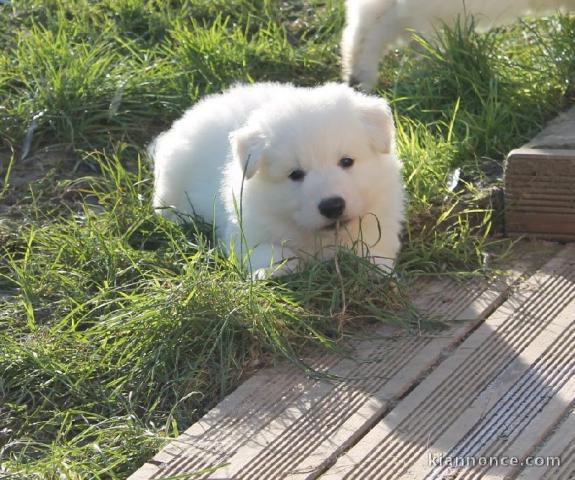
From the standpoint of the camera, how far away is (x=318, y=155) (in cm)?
409

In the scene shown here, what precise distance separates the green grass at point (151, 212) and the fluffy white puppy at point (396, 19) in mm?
110

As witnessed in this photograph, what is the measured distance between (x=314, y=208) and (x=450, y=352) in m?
0.73

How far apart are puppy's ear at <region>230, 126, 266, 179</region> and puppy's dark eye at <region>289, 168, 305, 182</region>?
12 centimetres

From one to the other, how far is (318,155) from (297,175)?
4.6 inches

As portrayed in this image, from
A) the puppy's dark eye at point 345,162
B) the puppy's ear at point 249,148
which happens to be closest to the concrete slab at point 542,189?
the puppy's dark eye at point 345,162

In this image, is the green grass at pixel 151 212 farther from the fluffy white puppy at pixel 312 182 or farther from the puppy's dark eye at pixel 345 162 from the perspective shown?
the puppy's dark eye at pixel 345 162

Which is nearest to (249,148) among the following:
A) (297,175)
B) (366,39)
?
(297,175)

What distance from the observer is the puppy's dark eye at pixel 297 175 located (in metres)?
4.14

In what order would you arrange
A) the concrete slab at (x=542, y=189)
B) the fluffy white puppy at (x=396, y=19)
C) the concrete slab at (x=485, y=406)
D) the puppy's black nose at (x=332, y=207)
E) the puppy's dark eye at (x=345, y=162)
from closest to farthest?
the concrete slab at (x=485, y=406), the puppy's black nose at (x=332, y=207), the puppy's dark eye at (x=345, y=162), the concrete slab at (x=542, y=189), the fluffy white puppy at (x=396, y=19)

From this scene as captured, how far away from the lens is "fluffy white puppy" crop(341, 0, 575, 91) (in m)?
6.03

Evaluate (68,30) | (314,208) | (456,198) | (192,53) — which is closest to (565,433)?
(314,208)

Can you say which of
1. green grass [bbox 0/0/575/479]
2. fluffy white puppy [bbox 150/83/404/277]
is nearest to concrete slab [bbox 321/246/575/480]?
green grass [bbox 0/0/575/479]

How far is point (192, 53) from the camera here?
602 cm

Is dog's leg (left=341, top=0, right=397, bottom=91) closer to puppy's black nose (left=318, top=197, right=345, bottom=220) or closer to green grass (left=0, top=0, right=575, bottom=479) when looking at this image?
green grass (left=0, top=0, right=575, bottom=479)
